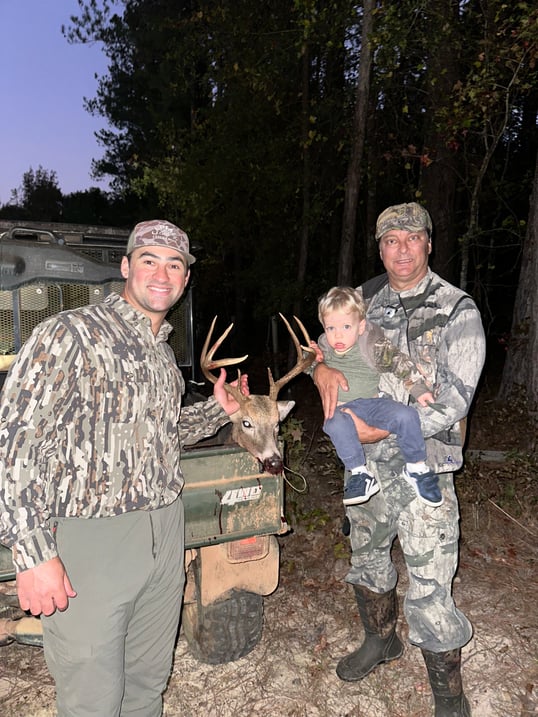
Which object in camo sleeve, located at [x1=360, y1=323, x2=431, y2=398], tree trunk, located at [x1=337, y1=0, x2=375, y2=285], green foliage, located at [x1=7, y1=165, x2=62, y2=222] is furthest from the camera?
green foliage, located at [x1=7, y1=165, x2=62, y2=222]

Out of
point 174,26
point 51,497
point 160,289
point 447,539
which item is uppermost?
point 174,26

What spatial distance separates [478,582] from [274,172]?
10.8m

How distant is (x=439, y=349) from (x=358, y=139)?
6.30 m

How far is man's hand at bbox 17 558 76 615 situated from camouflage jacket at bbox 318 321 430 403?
74.2 inches

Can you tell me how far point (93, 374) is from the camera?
2.39 meters

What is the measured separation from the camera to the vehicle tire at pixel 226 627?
12.5 ft

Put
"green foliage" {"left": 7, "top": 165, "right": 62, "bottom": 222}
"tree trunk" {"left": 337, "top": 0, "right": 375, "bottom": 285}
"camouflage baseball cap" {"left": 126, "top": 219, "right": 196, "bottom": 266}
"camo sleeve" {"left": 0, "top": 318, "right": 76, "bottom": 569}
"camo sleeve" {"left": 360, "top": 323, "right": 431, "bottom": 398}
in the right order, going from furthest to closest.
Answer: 1. "green foliage" {"left": 7, "top": 165, "right": 62, "bottom": 222}
2. "tree trunk" {"left": 337, "top": 0, "right": 375, "bottom": 285}
3. "camo sleeve" {"left": 360, "top": 323, "right": 431, "bottom": 398}
4. "camouflage baseball cap" {"left": 126, "top": 219, "right": 196, "bottom": 266}
5. "camo sleeve" {"left": 0, "top": 318, "right": 76, "bottom": 569}

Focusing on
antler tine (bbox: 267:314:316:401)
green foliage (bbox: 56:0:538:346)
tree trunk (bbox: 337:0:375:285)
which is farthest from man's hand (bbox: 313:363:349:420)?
tree trunk (bbox: 337:0:375:285)

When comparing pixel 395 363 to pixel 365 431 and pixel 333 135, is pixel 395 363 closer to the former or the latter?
pixel 365 431

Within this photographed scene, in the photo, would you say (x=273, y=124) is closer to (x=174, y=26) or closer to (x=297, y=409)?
(x=174, y=26)

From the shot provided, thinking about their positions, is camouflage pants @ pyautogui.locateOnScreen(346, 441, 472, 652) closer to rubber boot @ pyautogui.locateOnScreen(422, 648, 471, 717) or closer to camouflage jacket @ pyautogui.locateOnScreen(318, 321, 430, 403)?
rubber boot @ pyautogui.locateOnScreen(422, 648, 471, 717)

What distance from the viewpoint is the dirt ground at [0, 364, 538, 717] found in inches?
142

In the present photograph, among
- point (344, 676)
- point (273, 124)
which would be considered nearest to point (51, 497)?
point (344, 676)

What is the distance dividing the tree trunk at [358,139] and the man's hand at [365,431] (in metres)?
6.07
